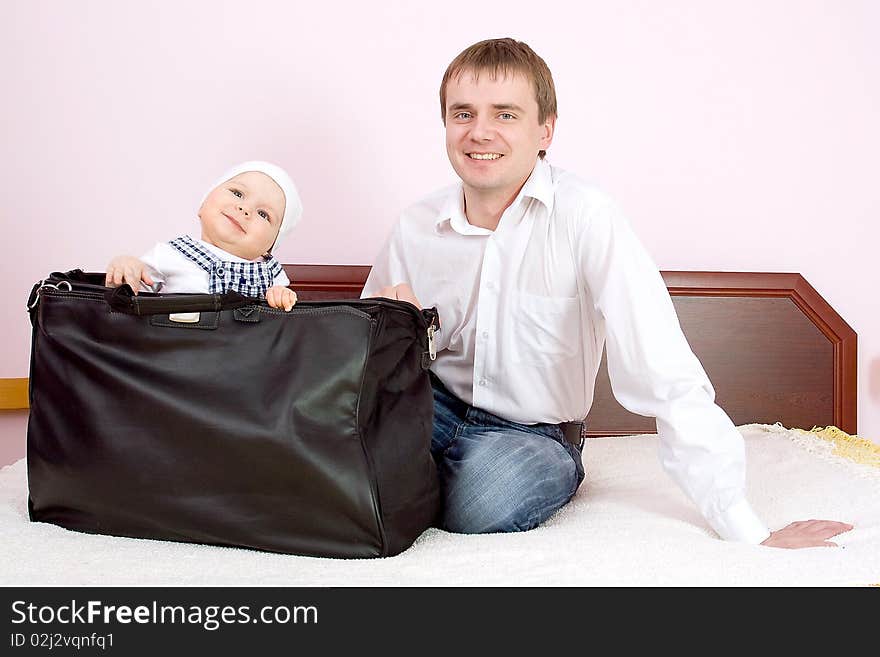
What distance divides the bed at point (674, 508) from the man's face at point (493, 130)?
1.94 ft

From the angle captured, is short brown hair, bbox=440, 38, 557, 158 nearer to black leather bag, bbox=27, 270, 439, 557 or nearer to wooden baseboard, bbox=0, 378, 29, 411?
black leather bag, bbox=27, 270, 439, 557

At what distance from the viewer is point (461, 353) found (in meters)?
1.73

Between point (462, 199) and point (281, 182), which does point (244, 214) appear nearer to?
point (281, 182)

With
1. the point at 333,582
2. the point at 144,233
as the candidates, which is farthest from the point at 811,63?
the point at 333,582

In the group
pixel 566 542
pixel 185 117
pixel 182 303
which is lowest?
pixel 566 542

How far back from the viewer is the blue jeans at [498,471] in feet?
4.91

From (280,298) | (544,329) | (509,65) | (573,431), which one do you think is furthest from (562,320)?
(280,298)

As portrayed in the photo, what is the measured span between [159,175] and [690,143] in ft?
4.33

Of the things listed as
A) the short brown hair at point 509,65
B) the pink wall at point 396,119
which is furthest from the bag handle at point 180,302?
the pink wall at point 396,119

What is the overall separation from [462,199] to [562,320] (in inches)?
12.6

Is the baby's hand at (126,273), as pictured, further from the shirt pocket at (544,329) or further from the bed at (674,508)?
the shirt pocket at (544,329)

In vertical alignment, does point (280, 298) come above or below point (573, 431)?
above

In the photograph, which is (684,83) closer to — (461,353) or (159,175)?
(461,353)

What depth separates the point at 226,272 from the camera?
4.99ft
